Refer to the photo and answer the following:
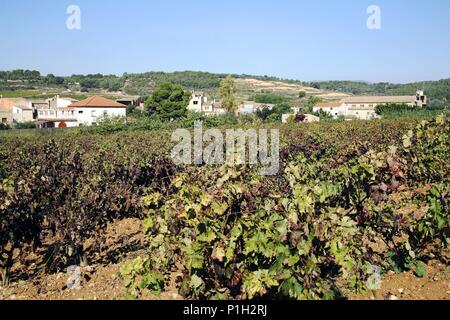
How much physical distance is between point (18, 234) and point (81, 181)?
6.48ft

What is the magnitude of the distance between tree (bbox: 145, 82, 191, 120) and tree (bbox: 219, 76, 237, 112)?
5.43 meters

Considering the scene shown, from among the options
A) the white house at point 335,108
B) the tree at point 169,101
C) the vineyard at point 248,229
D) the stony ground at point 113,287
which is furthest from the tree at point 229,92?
the stony ground at point 113,287

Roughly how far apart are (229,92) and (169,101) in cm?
885

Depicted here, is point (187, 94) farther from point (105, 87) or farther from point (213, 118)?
point (105, 87)

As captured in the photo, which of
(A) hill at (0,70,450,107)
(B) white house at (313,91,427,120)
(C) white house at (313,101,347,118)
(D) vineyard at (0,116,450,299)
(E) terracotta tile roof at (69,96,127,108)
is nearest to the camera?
(D) vineyard at (0,116,450,299)

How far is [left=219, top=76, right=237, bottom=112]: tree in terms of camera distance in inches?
2341

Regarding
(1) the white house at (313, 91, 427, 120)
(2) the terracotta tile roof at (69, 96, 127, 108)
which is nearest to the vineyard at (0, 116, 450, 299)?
(2) the terracotta tile roof at (69, 96, 127, 108)

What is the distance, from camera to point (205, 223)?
11.2ft

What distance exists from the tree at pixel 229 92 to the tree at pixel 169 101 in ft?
17.8

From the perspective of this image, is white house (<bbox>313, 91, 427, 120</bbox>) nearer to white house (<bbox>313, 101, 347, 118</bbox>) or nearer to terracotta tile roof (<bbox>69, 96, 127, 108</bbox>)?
white house (<bbox>313, 101, 347, 118</bbox>)

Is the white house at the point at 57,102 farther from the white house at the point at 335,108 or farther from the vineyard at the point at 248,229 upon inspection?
the vineyard at the point at 248,229

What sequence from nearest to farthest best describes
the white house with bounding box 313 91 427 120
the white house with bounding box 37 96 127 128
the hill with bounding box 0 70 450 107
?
the white house with bounding box 37 96 127 128, the white house with bounding box 313 91 427 120, the hill with bounding box 0 70 450 107
